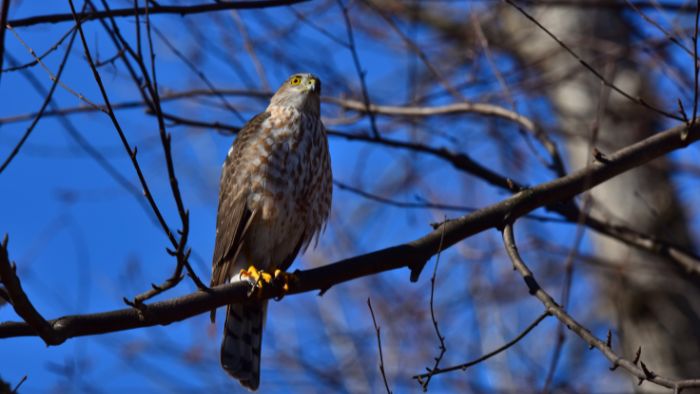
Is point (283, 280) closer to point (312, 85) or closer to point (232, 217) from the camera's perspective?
point (232, 217)

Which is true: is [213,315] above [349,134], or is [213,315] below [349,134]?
below

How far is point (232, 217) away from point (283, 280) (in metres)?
0.79

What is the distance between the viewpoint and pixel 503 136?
7.50 metres

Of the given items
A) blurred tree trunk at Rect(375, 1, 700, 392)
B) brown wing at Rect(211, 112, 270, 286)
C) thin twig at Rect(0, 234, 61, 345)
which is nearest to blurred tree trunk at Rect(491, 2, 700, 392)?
blurred tree trunk at Rect(375, 1, 700, 392)

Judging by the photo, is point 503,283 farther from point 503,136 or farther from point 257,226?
point 257,226

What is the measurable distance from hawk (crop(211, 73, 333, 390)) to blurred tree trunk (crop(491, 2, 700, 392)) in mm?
1786

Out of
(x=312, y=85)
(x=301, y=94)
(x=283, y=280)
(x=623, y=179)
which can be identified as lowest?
(x=283, y=280)

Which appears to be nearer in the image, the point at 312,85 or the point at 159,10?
the point at 159,10

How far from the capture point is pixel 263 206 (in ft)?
15.0

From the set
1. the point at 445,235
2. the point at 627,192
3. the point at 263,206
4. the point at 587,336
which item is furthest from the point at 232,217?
the point at 627,192

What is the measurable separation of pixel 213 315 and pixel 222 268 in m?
0.36

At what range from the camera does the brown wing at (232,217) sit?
4.58 meters

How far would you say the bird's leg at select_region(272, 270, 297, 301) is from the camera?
154 inches

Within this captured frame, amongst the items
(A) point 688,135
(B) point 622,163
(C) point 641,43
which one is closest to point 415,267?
(B) point 622,163
